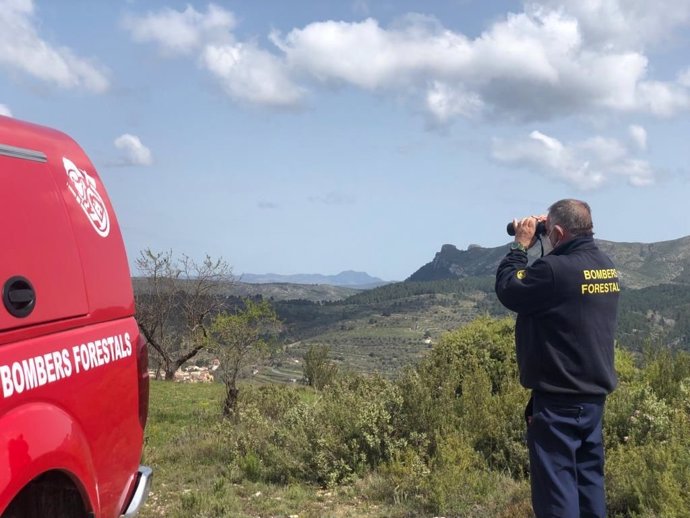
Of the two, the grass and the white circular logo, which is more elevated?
the white circular logo

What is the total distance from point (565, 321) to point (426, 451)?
10.4ft

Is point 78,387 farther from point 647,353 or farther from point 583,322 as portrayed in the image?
point 647,353

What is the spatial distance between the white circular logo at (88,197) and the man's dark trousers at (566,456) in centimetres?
271

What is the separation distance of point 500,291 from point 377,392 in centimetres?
403

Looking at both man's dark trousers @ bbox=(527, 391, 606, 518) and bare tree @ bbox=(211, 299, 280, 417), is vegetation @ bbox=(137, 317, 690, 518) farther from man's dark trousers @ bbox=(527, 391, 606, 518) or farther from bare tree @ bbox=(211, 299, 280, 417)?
bare tree @ bbox=(211, 299, 280, 417)

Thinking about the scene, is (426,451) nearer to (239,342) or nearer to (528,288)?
(528,288)

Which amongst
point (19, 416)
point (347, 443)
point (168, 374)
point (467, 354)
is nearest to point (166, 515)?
point (347, 443)

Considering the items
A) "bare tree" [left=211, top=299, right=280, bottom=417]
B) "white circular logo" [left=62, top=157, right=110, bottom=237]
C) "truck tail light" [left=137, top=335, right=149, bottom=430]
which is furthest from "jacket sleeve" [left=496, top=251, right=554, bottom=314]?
"bare tree" [left=211, top=299, right=280, bottom=417]

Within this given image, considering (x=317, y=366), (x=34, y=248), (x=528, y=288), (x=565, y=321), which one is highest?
(x=34, y=248)

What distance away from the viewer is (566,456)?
3648 mm

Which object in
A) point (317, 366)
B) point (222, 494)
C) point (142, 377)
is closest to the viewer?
point (142, 377)

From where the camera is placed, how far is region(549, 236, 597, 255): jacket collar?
12.7ft

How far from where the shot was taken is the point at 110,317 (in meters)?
3.23

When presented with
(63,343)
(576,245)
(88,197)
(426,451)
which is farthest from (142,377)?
(426,451)
